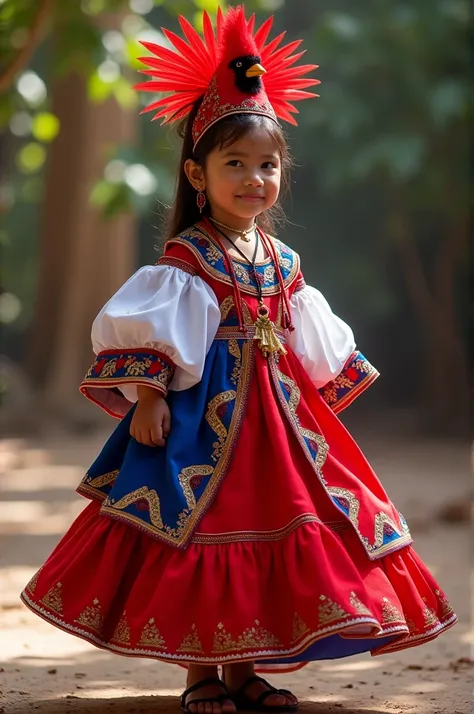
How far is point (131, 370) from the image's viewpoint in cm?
298

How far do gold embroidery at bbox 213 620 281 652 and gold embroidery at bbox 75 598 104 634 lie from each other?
0.32 m

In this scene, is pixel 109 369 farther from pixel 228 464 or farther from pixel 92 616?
pixel 92 616

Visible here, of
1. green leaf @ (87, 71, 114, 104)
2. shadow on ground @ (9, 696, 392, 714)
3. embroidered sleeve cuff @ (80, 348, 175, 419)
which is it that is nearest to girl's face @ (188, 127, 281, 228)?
embroidered sleeve cuff @ (80, 348, 175, 419)

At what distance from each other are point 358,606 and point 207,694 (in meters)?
0.51

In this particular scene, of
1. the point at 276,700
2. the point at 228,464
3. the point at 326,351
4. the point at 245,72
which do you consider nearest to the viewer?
the point at 228,464

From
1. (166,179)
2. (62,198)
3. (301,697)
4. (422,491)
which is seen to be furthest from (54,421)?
(301,697)

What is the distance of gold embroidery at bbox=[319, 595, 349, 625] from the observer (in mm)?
2711

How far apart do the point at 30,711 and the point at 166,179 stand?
7422 millimetres

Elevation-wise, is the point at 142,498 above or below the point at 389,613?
above

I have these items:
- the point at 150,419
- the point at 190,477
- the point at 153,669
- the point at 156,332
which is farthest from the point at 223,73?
the point at 153,669

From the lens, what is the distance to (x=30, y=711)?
3.05 m

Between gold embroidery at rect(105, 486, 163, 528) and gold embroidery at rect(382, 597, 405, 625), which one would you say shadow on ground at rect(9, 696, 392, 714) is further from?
gold embroidery at rect(105, 486, 163, 528)

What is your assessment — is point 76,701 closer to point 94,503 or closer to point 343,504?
point 94,503

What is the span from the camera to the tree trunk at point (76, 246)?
12742 mm
